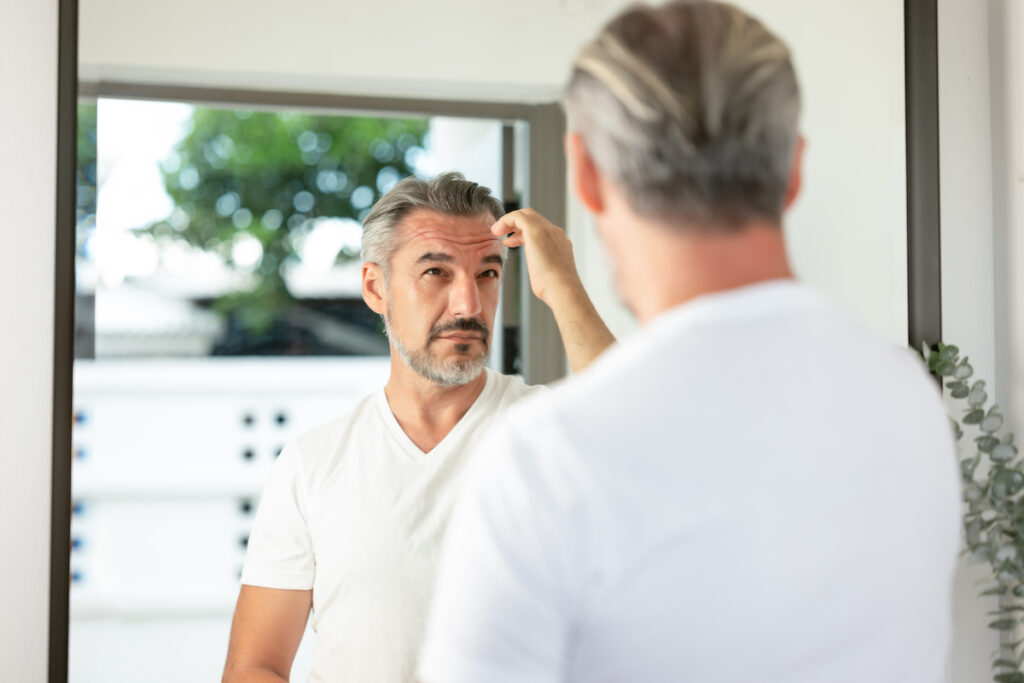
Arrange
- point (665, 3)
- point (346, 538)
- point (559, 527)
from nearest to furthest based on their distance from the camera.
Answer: point (559, 527) → point (665, 3) → point (346, 538)

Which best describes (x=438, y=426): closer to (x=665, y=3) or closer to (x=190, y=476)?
(x=190, y=476)

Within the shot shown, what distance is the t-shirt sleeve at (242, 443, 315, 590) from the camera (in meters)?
1.63

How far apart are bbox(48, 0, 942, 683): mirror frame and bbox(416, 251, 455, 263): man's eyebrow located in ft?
0.60

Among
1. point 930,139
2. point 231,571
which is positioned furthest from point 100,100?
point 930,139

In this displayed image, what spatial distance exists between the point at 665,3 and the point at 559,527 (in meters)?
0.41

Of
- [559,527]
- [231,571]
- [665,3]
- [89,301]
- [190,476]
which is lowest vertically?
[231,571]

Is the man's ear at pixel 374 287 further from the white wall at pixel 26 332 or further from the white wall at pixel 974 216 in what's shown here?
the white wall at pixel 974 216

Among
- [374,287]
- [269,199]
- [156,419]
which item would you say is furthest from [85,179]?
[269,199]

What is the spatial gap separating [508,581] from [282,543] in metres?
1.12

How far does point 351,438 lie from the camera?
177 centimetres

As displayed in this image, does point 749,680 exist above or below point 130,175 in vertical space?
below

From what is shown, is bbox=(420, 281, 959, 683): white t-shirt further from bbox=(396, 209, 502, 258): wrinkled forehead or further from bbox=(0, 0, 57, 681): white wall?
bbox=(0, 0, 57, 681): white wall

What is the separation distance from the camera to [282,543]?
1643mm

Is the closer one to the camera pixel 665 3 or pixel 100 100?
pixel 665 3
